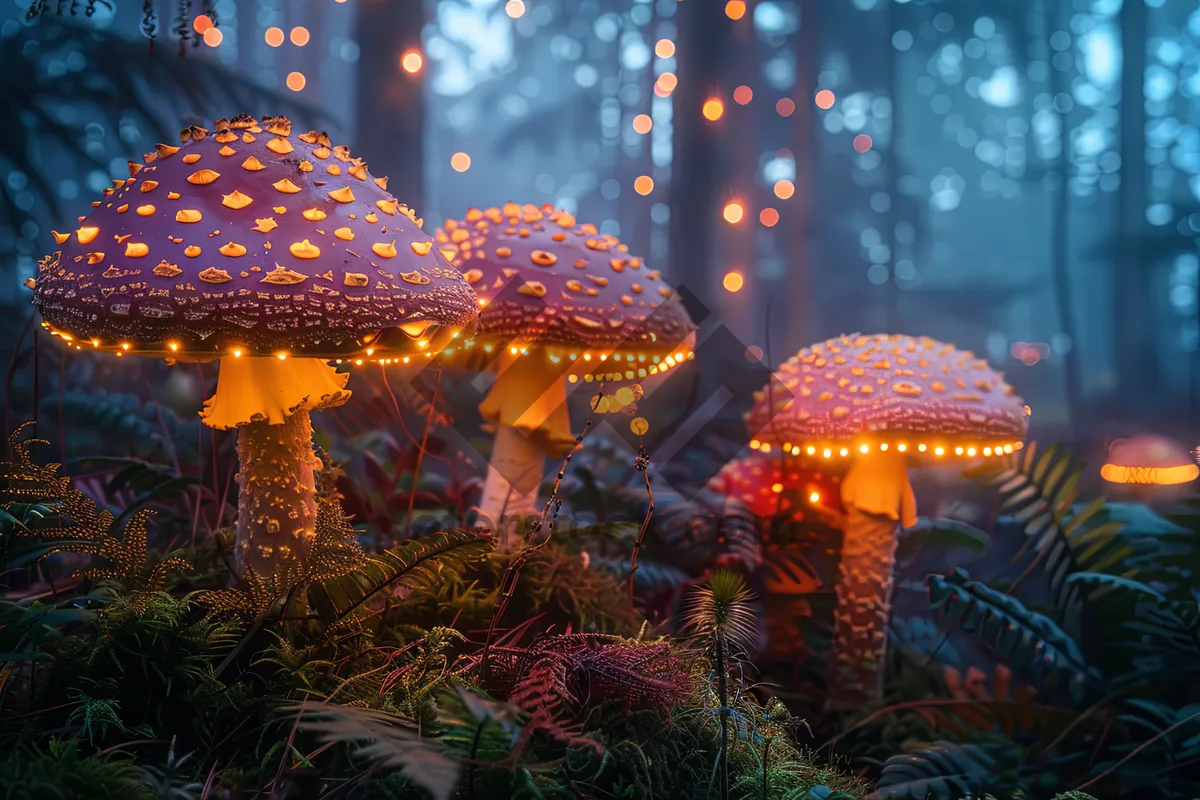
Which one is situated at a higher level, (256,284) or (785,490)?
(256,284)

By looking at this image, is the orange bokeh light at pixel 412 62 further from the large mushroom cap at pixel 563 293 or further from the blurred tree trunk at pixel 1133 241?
the blurred tree trunk at pixel 1133 241

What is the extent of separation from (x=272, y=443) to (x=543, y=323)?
2.44 feet

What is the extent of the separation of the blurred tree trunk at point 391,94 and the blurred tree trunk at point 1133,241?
19.0 feet

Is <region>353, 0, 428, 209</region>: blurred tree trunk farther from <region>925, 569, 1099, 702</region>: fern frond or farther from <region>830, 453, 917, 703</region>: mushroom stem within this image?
<region>925, 569, 1099, 702</region>: fern frond

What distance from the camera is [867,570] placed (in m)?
2.33

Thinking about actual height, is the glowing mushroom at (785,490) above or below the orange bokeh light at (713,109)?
below

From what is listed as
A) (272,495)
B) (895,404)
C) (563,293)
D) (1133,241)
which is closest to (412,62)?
(563,293)

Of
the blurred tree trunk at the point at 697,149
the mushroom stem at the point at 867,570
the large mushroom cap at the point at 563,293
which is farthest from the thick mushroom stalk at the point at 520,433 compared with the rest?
the blurred tree trunk at the point at 697,149

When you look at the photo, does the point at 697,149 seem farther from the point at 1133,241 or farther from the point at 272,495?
the point at 1133,241

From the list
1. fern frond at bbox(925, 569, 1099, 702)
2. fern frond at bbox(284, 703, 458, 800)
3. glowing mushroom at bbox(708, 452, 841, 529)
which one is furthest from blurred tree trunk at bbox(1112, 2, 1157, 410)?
fern frond at bbox(284, 703, 458, 800)

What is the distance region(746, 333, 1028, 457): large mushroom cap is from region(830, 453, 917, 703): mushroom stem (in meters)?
0.14

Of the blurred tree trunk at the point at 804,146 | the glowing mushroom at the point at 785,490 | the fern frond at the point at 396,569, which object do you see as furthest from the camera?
the blurred tree trunk at the point at 804,146

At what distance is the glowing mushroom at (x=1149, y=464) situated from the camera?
8.61 feet

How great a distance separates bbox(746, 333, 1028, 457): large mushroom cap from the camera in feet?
6.61
